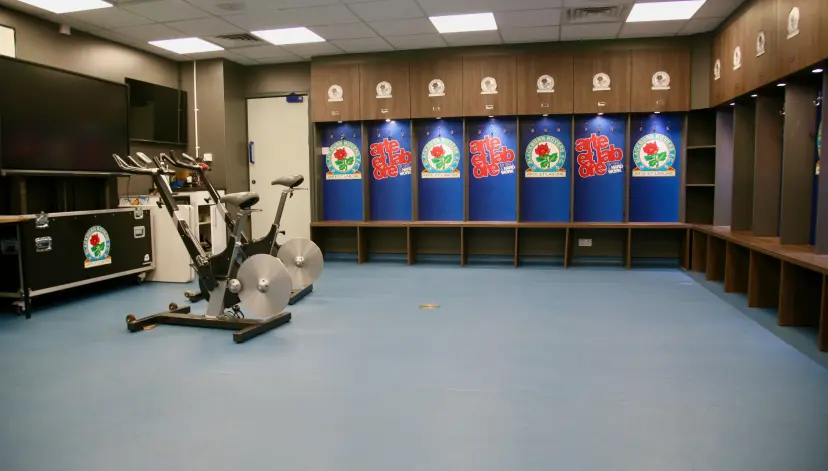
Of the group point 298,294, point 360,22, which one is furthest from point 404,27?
point 298,294

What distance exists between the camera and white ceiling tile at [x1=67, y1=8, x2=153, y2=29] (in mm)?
5990

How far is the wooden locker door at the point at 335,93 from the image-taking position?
Answer: 8.12 metres

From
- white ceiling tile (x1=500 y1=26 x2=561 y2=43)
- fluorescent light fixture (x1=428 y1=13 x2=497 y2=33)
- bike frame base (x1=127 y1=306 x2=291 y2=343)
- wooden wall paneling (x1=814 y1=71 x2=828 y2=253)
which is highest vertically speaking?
white ceiling tile (x1=500 y1=26 x2=561 y2=43)

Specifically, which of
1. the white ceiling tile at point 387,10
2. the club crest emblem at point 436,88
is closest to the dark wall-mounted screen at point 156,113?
the white ceiling tile at point 387,10

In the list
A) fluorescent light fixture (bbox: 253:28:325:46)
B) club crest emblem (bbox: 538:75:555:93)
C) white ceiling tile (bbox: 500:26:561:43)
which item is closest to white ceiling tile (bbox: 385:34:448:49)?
white ceiling tile (bbox: 500:26:561:43)

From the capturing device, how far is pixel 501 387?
3.06m

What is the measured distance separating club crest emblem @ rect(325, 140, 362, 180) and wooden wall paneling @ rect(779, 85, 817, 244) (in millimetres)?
5457

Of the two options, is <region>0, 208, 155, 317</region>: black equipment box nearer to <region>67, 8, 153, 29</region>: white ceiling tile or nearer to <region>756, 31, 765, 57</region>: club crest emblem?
<region>67, 8, 153, 29</region>: white ceiling tile

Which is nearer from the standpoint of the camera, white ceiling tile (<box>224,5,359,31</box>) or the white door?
white ceiling tile (<box>224,5,359,31</box>)

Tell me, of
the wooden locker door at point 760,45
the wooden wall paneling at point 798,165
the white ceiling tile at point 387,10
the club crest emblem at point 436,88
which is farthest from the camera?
the club crest emblem at point 436,88

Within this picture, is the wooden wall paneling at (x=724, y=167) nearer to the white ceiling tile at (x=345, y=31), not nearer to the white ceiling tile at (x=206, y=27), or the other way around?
the white ceiling tile at (x=345, y=31)

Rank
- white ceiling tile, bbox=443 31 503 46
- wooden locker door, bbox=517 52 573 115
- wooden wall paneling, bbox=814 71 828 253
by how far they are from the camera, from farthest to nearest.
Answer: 1. wooden locker door, bbox=517 52 573 115
2. white ceiling tile, bbox=443 31 503 46
3. wooden wall paneling, bbox=814 71 828 253

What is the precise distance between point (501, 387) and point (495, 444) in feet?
2.30

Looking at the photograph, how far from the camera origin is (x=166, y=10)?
6.01 metres
